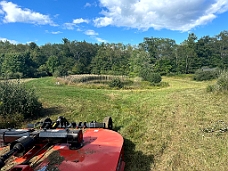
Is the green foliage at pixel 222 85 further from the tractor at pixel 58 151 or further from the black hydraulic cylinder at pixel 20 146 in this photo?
the black hydraulic cylinder at pixel 20 146

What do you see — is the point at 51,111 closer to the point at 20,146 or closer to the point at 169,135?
the point at 169,135

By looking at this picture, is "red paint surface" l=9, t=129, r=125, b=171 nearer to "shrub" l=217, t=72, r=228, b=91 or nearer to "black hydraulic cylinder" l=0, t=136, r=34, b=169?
"black hydraulic cylinder" l=0, t=136, r=34, b=169

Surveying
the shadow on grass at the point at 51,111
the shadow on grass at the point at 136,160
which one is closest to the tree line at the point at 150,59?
the shadow on grass at the point at 51,111

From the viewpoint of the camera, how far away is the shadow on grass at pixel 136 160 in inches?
154

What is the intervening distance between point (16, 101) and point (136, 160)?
522 centimetres

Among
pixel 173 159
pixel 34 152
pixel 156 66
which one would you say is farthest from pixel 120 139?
pixel 156 66

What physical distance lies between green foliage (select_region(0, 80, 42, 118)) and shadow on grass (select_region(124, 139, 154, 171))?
4458 millimetres

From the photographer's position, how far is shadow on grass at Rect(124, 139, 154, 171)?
12.8 feet

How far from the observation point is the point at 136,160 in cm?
419

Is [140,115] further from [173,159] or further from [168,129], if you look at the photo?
[173,159]

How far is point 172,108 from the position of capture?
8570 mm

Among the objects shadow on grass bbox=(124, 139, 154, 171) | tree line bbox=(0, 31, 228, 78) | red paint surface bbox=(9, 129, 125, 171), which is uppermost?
tree line bbox=(0, 31, 228, 78)

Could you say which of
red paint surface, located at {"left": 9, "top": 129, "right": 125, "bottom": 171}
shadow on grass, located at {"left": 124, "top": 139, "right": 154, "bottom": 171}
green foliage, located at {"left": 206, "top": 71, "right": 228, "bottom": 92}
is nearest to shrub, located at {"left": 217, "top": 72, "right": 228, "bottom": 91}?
green foliage, located at {"left": 206, "top": 71, "right": 228, "bottom": 92}

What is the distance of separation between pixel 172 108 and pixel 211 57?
42173 millimetres
